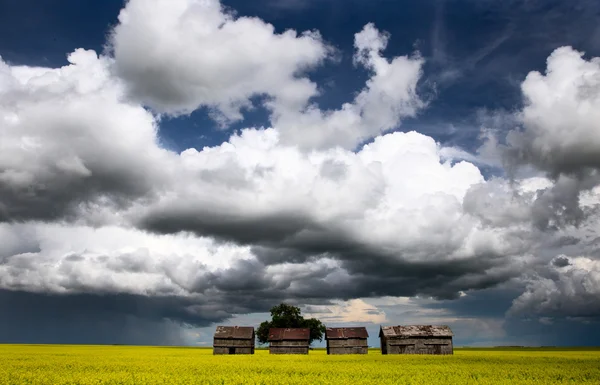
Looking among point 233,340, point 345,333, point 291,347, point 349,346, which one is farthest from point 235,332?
point 349,346

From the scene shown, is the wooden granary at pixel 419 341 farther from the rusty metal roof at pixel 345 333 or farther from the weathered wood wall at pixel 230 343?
the weathered wood wall at pixel 230 343

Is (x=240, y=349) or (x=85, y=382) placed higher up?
(x=85, y=382)

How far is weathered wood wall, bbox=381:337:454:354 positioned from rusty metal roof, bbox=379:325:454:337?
0.70 m

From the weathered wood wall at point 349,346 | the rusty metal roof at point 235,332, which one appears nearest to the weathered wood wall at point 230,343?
the rusty metal roof at point 235,332

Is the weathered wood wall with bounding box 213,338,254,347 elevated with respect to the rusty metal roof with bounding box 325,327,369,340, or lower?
lower

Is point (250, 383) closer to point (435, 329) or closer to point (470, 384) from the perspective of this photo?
point (470, 384)

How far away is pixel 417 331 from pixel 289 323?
42.6 metres

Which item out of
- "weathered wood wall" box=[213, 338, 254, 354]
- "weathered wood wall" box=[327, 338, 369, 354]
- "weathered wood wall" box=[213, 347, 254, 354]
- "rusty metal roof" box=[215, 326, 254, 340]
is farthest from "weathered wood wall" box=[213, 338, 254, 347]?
"weathered wood wall" box=[327, 338, 369, 354]

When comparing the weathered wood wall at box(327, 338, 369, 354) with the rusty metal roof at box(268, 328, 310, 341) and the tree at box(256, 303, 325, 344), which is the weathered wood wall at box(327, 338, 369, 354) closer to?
the rusty metal roof at box(268, 328, 310, 341)

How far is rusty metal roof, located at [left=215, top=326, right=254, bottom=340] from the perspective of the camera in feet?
257

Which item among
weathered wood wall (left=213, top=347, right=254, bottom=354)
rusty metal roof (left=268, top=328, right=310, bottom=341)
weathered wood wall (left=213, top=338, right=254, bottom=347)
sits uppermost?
rusty metal roof (left=268, top=328, right=310, bottom=341)

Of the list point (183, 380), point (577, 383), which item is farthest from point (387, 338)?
point (183, 380)

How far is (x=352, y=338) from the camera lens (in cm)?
7981

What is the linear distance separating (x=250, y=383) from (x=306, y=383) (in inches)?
117
